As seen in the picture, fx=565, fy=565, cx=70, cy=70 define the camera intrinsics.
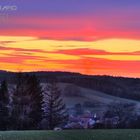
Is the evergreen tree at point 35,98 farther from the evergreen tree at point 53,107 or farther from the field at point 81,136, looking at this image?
the field at point 81,136

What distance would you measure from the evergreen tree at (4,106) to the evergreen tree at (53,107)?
10094 millimetres

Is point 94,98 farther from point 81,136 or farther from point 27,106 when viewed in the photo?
point 81,136

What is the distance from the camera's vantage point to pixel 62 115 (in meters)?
123

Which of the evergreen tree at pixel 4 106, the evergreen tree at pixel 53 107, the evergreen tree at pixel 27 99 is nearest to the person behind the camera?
the evergreen tree at pixel 4 106

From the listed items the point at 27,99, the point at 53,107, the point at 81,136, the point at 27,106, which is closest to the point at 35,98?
the point at 27,99

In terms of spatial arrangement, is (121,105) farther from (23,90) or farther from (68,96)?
(23,90)

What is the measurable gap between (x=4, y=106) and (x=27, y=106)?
6.43 meters

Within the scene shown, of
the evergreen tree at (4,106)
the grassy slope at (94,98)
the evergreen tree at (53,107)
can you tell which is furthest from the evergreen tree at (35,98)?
the grassy slope at (94,98)

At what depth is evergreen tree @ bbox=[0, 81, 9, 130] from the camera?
315ft

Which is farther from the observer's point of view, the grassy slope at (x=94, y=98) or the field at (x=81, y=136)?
the grassy slope at (x=94, y=98)

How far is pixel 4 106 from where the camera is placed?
102 metres

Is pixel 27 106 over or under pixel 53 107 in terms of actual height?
under

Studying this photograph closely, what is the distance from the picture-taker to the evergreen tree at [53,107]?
116m

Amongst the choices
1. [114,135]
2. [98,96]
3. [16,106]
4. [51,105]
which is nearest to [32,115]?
[16,106]
